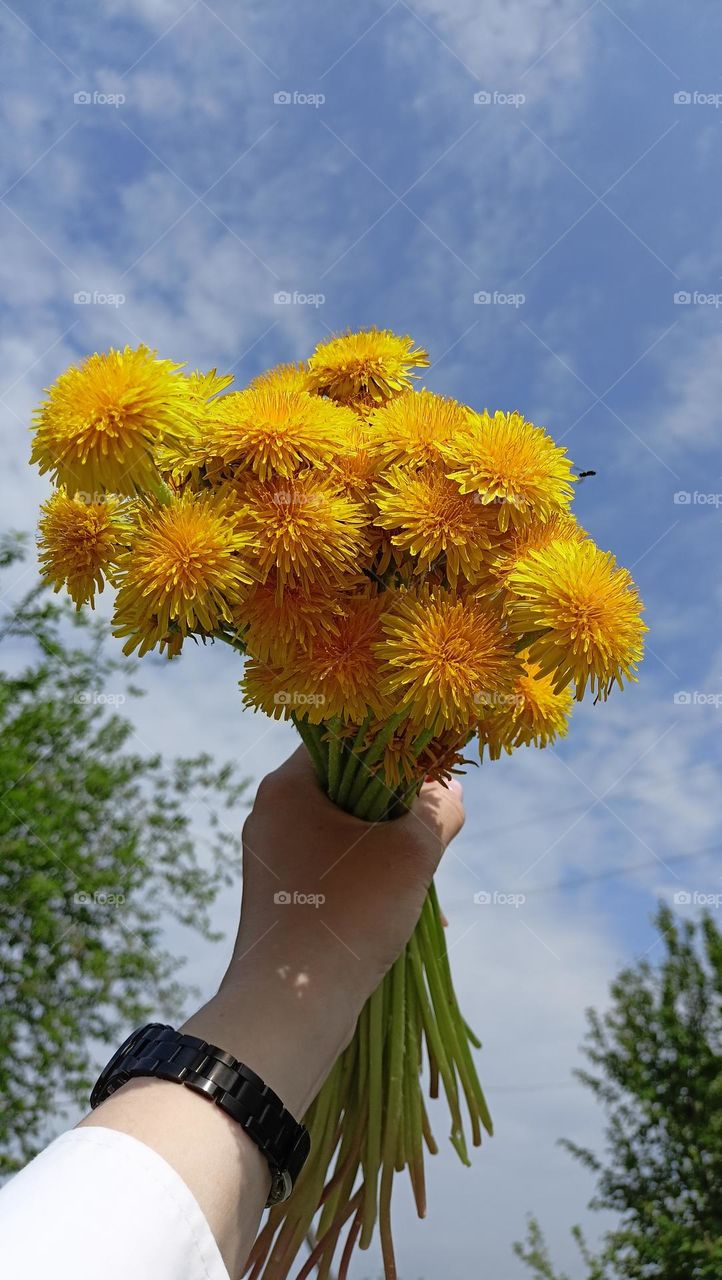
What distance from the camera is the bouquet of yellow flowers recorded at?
25.1 inches

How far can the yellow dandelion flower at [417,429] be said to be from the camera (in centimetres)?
69

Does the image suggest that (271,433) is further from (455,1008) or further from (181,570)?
(455,1008)

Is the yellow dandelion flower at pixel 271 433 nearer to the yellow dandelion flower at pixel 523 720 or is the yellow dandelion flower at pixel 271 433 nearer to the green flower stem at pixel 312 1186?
the yellow dandelion flower at pixel 523 720

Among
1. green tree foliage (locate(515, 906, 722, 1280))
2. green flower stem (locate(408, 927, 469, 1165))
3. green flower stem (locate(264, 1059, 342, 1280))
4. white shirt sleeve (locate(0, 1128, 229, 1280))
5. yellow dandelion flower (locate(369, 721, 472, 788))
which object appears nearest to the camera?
white shirt sleeve (locate(0, 1128, 229, 1280))

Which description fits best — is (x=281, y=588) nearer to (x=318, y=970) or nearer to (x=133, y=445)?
(x=133, y=445)

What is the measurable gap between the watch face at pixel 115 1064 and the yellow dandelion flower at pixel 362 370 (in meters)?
0.58

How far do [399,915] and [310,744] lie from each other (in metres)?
0.18

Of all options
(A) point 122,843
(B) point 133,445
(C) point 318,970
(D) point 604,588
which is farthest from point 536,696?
(A) point 122,843

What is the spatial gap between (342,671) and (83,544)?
10.3 inches

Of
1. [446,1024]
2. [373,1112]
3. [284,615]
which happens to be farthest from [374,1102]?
[284,615]

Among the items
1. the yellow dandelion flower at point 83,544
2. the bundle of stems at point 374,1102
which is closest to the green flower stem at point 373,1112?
the bundle of stems at point 374,1102

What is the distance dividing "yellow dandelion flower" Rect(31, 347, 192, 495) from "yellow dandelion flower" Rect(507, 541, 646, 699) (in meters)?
0.28

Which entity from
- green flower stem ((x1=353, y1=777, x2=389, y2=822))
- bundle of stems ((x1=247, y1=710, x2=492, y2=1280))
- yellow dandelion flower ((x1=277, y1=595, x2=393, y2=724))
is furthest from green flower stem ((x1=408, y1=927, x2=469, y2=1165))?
yellow dandelion flower ((x1=277, y1=595, x2=393, y2=724))

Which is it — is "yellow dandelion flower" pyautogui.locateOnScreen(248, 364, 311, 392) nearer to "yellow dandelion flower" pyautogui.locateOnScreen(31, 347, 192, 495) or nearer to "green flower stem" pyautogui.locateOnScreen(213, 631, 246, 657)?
"yellow dandelion flower" pyautogui.locateOnScreen(31, 347, 192, 495)
